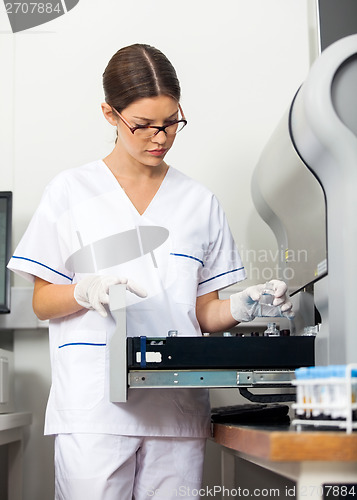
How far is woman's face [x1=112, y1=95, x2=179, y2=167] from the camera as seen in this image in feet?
4.97

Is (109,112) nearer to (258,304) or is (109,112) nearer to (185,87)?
(258,304)

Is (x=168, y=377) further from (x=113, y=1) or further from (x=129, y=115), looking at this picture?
(x=113, y=1)

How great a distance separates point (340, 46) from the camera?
1251 mm

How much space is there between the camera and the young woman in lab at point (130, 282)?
139 cm

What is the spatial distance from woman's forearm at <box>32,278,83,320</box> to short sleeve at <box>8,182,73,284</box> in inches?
1.5

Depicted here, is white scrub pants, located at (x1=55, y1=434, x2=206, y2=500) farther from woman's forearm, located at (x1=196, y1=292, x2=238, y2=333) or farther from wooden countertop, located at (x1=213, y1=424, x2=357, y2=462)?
wooden countertop, located at (x1=213, y1=424, x2=357, y2=462)

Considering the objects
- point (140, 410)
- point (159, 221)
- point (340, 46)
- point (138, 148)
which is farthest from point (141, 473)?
point (340, 46)

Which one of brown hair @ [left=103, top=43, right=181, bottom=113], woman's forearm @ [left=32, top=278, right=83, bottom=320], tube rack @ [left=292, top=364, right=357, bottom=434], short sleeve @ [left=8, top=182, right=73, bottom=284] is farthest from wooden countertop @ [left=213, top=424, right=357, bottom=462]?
brown hair @ [left=103, top=43, right=181, bottom=113]

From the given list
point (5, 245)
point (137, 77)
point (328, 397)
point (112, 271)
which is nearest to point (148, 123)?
point (137, 77)

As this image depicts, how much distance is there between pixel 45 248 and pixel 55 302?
0.46 feet

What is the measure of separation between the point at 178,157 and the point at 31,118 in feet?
1.53

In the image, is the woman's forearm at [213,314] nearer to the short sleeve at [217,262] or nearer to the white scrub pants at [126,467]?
the short sleeve at [217,262]

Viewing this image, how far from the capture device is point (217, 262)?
1.66 meters

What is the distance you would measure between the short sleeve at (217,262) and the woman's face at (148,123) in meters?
0.20
